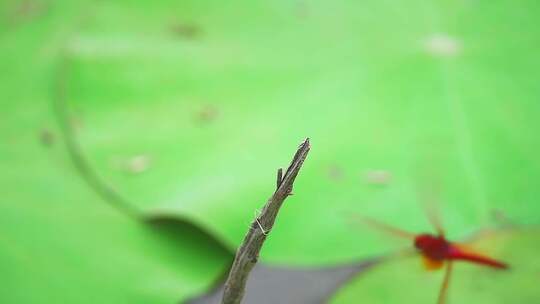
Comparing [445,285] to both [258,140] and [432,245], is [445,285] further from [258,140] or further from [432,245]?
[258,140]

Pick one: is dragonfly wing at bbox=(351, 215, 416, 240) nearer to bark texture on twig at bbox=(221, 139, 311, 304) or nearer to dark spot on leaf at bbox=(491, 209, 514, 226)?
dark spot on leaf at bbox=(491, 209, 514, 226)

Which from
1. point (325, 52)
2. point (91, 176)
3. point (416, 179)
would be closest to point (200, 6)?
point (325, 52)

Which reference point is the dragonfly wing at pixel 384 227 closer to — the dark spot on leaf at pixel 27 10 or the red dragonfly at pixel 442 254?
the red dragonfly at pixel 442 254

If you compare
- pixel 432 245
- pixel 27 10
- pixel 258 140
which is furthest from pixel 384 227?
pixel 27 10

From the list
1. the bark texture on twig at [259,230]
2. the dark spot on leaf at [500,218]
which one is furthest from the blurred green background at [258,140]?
the bark texture on twig at [259,230]

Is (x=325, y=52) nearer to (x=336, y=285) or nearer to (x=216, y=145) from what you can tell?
(x=216, y=145)

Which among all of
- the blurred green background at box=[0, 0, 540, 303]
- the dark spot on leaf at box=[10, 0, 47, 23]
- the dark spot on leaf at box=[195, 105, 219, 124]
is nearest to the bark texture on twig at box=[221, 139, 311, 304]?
the blurred green background at box=[0, 0, 540, 303]

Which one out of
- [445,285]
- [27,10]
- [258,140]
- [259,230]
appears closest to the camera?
[259,230]
